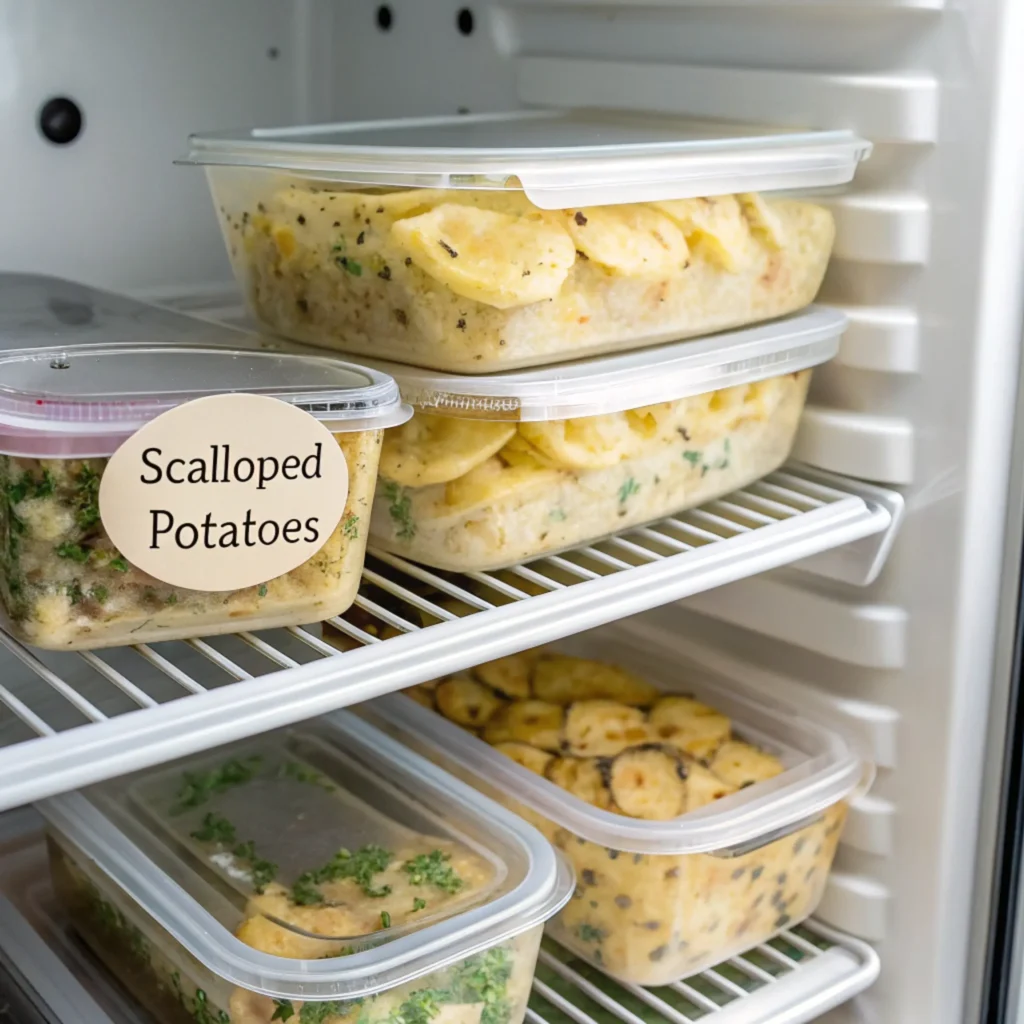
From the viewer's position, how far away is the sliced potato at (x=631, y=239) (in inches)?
36.4

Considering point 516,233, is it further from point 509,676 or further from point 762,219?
point 509,676

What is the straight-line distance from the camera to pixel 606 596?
2.99 feet

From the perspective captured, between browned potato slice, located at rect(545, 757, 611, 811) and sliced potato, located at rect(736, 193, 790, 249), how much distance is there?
46 cm

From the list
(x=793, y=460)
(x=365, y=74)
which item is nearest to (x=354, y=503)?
(x=793, y=460)

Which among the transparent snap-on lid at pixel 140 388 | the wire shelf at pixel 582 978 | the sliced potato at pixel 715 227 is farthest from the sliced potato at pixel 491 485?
the wire shelf at pixel 582 978

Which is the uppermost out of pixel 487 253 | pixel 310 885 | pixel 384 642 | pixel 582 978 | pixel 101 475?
pixel 487 253

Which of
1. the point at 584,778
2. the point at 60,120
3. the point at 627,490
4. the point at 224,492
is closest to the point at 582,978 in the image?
the point at 584,778

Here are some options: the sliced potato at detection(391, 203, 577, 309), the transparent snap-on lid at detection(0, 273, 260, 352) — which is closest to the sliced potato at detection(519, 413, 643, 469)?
the sliced potato at detection(391, 203, 577, 309)

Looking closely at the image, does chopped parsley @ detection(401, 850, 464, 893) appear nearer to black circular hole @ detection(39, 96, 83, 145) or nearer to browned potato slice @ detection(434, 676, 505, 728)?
browned potato slice @ detection(434, 676, 505, 728)

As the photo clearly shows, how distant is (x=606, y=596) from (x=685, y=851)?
27 centimetres

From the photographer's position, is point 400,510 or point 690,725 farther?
point 690,725

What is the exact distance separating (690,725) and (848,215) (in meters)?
Answer: 0.48

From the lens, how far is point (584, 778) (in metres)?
1.15

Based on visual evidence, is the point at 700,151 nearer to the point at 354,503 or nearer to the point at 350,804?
the point at 354,503
